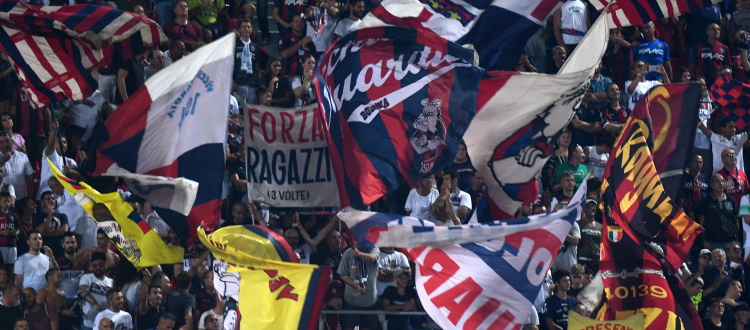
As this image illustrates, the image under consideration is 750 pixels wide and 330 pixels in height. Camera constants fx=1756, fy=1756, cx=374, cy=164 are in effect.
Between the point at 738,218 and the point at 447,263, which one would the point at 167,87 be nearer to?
the point at 447,263

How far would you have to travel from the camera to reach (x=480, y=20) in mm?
17594

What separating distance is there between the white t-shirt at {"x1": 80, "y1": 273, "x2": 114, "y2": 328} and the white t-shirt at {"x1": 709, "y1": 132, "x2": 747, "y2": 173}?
7.99m

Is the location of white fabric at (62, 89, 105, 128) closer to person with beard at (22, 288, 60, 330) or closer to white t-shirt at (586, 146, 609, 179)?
person with beard at (22, 288, 60, 330)

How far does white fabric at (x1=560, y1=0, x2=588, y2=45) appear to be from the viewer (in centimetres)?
2269

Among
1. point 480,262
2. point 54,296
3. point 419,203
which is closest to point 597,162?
point 419,203

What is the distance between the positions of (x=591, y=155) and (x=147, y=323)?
613 cm

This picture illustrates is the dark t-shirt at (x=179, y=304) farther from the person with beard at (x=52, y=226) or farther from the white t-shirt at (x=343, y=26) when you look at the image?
the white t-shirt at (x=343, y=26)

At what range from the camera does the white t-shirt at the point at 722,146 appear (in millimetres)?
22000

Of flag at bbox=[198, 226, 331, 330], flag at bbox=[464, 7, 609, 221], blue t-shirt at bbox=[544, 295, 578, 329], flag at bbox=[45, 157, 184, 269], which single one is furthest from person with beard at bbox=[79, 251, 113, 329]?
blue t-shirt at bbox=[544, 295, 578, 329]

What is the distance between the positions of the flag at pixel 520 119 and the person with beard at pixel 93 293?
427 cm

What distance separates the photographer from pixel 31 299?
18.3 metres

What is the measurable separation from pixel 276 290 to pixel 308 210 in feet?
11.9

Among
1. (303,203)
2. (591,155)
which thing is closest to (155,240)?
(303,203)

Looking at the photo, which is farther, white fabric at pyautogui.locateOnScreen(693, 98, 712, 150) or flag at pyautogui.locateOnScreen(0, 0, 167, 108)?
white fabric at pyautogui.locateOnScreen(693, 98, 712, 150)
